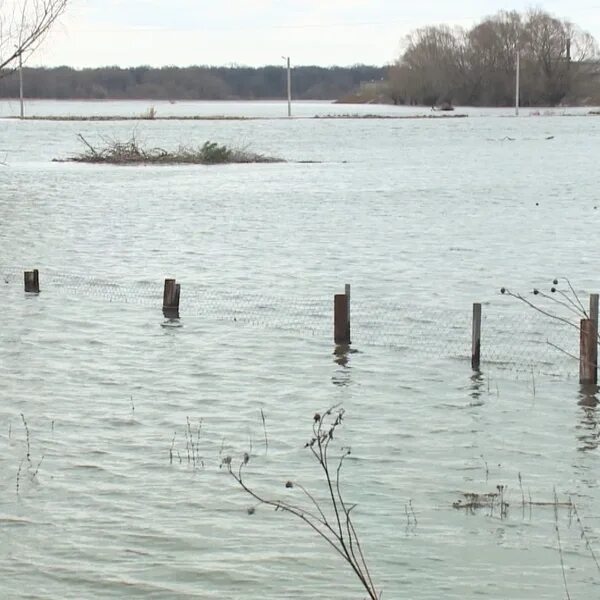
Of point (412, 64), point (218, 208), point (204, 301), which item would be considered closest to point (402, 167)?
point (218, 208)

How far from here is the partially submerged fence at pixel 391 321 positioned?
1812cm

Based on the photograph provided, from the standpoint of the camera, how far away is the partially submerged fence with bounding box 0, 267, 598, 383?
18125 mm

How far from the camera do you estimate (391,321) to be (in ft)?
72.1

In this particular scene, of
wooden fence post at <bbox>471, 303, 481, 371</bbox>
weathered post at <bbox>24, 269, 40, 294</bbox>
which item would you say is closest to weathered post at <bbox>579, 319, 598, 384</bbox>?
wooden fence post at <bbox>471, 303, 481, 371</bbox>

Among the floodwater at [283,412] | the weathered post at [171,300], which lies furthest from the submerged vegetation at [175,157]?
the weathered post at [171,300]

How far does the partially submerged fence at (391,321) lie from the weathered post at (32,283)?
2cm

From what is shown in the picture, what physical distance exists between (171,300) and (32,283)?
3205 mm

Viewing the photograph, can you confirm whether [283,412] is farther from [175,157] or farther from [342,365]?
[175,157]

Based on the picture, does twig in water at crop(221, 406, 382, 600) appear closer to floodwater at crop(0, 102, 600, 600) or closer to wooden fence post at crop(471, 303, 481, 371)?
floodwater at crop(0, 102, 600, 600)

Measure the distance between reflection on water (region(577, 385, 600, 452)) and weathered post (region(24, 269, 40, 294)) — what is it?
11020 mm

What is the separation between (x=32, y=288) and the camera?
24.1m

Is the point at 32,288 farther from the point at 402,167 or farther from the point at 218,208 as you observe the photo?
the point at 402,167

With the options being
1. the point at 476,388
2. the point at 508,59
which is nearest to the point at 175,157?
the point at 476,388

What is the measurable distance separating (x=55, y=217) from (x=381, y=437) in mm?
30378
